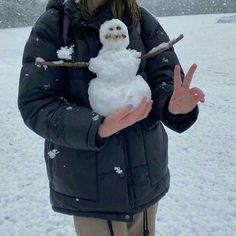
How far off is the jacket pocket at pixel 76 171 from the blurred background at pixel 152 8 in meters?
37.7

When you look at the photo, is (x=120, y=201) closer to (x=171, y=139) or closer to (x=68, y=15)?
(x=68, y=15)

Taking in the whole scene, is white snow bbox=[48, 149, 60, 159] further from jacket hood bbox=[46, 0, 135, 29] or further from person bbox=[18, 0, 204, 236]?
jacket hood bbox=[46, 0, 135, 29]

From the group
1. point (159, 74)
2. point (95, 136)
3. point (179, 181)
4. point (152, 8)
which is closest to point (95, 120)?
point (95, 136)

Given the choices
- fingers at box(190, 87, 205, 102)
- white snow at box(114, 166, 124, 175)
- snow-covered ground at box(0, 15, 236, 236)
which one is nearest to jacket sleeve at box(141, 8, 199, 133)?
fingers at box(190, 87, 205, 102)

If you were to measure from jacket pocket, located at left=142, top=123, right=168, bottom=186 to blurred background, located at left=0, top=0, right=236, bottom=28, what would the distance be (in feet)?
123

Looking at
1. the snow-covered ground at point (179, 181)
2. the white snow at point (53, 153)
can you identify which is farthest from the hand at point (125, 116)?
the snow-covered ground at point (179, 181)

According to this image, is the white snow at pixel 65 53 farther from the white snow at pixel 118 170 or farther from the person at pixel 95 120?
the white snow at pixel 118 170

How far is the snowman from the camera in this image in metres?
1.46

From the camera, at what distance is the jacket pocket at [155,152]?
1607 mm

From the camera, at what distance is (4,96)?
28.9ft

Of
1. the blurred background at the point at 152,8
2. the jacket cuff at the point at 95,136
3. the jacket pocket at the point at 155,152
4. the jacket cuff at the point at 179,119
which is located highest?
the jacket cuff at the point at 95,136

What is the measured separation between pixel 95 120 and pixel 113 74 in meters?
0.18

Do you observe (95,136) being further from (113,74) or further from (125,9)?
(125,9)

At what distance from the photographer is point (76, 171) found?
5.11 feet
